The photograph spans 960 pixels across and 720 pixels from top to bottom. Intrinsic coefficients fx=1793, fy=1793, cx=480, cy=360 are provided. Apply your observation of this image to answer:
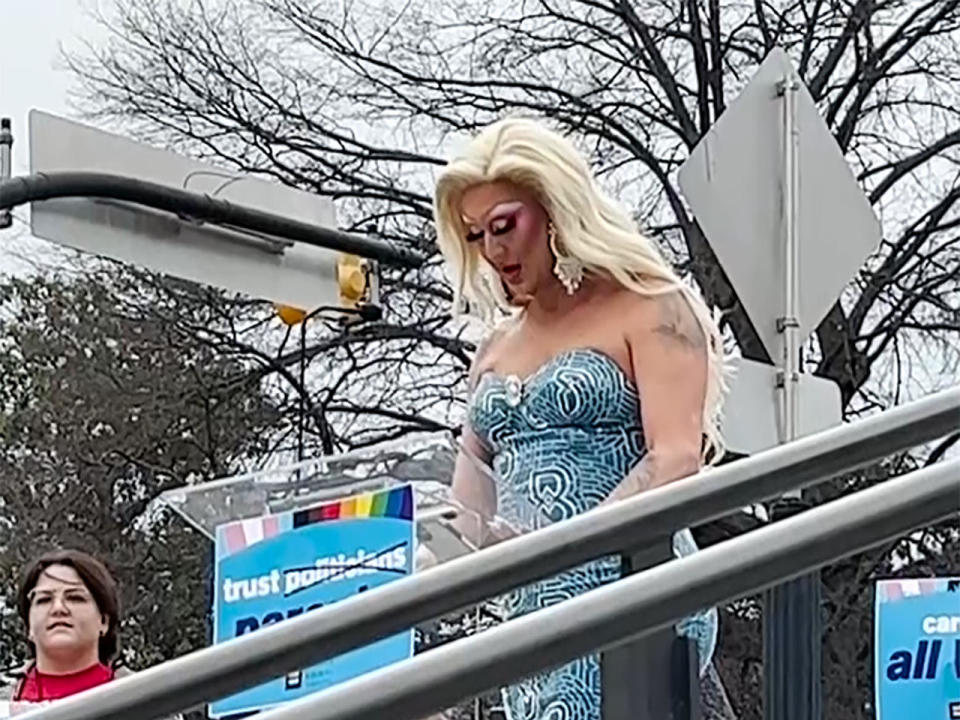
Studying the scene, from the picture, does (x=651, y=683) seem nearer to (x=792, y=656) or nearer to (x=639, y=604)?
(x=639, y=604)

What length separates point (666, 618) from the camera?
1.20 meters

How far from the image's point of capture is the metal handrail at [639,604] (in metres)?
1.15

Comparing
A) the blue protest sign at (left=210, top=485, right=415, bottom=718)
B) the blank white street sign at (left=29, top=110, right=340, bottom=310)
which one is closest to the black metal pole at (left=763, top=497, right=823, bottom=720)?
the blue protest sign at (left=210, top=485, right=415, bottom=718)

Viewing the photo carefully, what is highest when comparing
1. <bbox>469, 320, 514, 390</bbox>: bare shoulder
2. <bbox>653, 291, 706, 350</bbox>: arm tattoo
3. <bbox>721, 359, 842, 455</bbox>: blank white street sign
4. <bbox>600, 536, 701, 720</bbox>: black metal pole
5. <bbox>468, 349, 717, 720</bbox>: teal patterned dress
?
<bbox>721, 359, 842, 455</bbox>: blank white street sign

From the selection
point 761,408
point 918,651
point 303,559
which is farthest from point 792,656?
point 918,651

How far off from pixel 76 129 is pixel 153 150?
9.5 inches

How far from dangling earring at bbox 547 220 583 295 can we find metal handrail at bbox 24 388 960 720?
67 cm

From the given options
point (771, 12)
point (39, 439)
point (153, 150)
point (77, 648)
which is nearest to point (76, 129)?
point (153, 150)

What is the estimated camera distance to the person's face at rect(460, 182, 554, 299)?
2.49 m

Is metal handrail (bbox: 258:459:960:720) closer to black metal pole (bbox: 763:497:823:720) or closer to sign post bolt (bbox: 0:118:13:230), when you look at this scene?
black metal pole (bbox: 763:497:823:720)

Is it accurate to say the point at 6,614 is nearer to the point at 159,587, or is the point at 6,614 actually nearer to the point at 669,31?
the point at 159,587

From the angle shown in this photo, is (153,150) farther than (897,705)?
No

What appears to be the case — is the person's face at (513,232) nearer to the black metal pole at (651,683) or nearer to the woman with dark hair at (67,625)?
the black metal pole at (651,683)

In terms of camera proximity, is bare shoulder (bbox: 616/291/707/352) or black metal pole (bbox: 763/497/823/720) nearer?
bare shoulder (bbox: 616/291/707/352)
